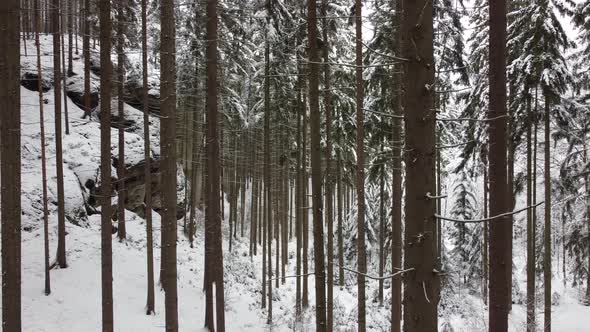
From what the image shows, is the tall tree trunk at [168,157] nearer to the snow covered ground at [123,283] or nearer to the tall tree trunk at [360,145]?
→ the tall tree trunk at [360,145]

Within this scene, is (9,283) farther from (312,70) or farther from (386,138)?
(386,138)

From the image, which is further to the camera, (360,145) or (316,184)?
(360,145)

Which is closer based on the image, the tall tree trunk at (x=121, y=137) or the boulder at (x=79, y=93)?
the tall tree trunk at (x=121, y=137)

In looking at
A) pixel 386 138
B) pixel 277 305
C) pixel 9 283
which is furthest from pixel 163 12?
pixel 277 305

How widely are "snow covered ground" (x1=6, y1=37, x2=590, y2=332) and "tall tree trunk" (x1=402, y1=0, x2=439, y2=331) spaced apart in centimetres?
1095

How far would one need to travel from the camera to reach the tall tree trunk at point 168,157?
8.99 metres

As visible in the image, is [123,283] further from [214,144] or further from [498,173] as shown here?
[498,173]

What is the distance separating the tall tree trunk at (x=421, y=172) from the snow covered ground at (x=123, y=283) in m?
10.9

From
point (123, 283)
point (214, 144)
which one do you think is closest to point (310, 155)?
point (214, 144)

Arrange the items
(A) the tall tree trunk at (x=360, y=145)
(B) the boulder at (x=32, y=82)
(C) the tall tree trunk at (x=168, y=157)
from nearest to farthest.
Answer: (C) the tall tree trunk at (x=168, y=157), (A) the tall tree trunk at (x=360, y=145), (B) the boulder at (x=32, y=82)

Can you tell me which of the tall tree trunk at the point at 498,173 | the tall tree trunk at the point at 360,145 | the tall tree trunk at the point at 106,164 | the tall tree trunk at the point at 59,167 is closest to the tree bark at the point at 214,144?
the tall tree trunk at the point at 106,164

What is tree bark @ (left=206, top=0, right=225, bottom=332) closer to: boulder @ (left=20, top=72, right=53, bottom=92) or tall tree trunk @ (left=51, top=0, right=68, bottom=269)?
tall tree trunk @ (left=51, top=0, right=68, bottom=269)

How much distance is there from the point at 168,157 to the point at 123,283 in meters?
10.1

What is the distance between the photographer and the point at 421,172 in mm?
3941
